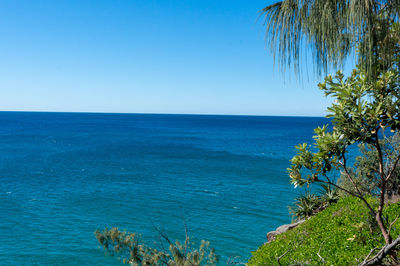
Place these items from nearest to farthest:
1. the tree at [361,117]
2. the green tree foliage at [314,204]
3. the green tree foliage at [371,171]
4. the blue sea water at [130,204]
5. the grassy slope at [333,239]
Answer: the tree at [361,117], the grassy slope at [333,239], the green tree foliage at [371,171], the green tree foliage at [314,204], the blue sea water at [130,204]

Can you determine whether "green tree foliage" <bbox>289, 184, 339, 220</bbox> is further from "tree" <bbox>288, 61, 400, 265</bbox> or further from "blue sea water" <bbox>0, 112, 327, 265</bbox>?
"tree" <bbox>288, 61, 400, 265</bbox>

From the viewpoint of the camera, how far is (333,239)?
9.31 metres

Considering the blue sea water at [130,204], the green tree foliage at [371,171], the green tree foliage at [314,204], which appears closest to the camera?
the green tree foliage at [371,171]

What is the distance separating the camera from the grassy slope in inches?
308

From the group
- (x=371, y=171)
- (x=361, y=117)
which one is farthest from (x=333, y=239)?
(x=361, y=117)

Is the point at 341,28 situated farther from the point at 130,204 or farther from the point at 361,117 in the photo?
the point at 130,204

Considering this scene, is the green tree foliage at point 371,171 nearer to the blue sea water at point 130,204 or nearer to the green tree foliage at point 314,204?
the green tree foliage at point 314,204

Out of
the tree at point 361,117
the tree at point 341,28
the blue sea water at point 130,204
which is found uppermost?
the tree at point 341,28

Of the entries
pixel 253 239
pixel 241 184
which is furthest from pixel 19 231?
pixel 241 184

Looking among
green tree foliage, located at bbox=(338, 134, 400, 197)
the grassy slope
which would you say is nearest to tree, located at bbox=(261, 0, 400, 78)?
the grassy slope

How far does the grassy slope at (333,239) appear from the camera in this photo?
782cm

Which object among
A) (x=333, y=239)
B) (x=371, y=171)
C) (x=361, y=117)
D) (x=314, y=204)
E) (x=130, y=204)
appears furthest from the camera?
(x=130, y=204)

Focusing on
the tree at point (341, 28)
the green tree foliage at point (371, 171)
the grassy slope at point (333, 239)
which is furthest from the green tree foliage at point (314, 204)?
the tree at point (341, 28)

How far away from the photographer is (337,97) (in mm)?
4043
